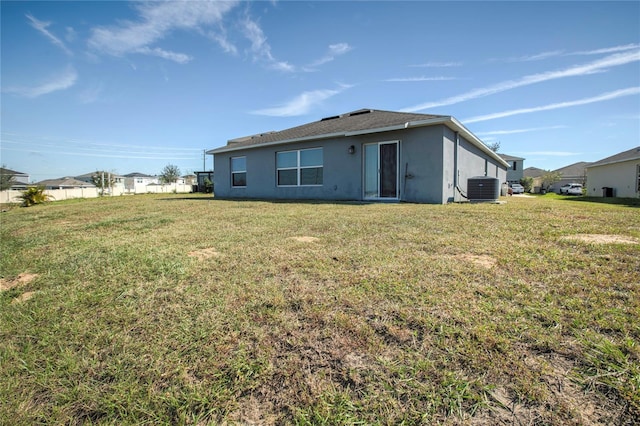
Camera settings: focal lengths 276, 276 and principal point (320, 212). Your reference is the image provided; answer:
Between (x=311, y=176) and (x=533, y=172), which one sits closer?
(x=311, y=176)

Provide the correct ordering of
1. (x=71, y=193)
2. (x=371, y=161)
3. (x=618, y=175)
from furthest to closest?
(x=71, y=193)
(x=618, y=175)
(x=371, y=161)

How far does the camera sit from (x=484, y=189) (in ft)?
34.5

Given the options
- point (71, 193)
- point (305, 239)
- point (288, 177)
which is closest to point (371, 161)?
point (288, 177)

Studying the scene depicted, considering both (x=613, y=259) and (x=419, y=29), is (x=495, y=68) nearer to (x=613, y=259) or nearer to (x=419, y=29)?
(x=419, y=29)

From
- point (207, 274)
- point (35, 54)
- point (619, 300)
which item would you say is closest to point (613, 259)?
point (619, 300)

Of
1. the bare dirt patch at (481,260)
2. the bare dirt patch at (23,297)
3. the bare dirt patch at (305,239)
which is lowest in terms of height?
the bare dirt patch at (23,297)

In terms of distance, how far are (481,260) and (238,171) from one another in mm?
13975

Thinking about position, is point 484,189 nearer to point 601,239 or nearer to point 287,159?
point 601,239

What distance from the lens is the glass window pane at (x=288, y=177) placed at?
494 inches

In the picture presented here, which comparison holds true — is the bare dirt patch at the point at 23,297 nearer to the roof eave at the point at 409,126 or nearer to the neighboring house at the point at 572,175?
the roof eave at the point at 409,126

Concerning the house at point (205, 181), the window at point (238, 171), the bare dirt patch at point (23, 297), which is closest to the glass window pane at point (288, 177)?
the window at point (238, 171)

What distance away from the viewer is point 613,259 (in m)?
2.74

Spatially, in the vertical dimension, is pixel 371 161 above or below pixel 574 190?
above

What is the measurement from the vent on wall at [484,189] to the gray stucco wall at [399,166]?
53 centimetres
